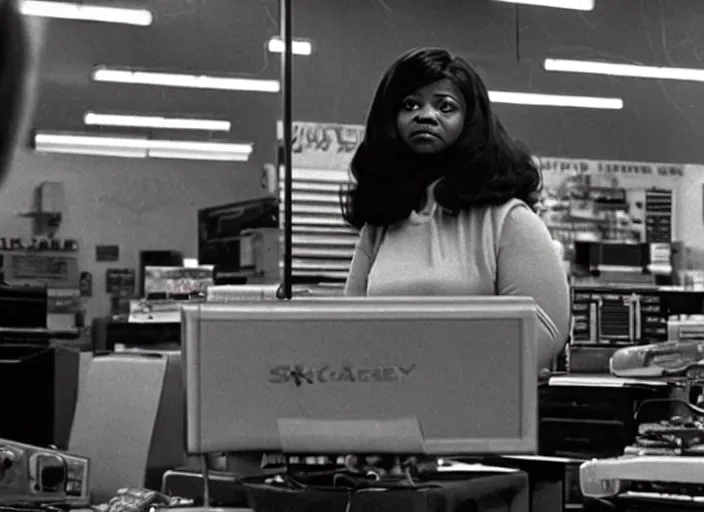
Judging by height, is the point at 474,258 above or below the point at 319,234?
below

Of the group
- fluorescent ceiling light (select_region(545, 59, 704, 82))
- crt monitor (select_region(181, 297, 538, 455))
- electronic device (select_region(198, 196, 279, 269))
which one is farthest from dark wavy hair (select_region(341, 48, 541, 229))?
fluorescent ceiling light (select_region(545, 59, 704, 82))

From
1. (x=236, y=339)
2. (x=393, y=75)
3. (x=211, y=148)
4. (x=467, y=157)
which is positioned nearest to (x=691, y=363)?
(x=467, y=157)

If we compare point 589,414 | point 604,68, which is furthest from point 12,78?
point 604,68

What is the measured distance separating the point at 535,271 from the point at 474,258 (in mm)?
115

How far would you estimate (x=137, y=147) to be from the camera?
5.07 m

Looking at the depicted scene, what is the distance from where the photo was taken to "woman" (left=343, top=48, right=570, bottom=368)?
1881 mm

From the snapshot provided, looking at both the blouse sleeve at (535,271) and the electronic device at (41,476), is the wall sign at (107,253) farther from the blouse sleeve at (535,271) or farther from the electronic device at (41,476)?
the blouse sleeve at (535,271)

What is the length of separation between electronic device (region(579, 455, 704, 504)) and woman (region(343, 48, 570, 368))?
1.17 ft

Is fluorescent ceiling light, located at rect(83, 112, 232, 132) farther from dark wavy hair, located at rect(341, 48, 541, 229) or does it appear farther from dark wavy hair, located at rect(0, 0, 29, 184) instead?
dark wavy hair, located at rect(341, 48, 541, 229)

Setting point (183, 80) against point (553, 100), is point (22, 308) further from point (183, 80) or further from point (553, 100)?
point (553, 100)

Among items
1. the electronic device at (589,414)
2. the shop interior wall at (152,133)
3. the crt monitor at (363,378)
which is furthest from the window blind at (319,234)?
the crt monitor at (363,378)

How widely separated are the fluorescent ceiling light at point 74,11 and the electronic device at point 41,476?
2.93m

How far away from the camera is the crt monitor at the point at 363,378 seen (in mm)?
1515

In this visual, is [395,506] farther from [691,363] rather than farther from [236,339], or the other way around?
[691,363]
